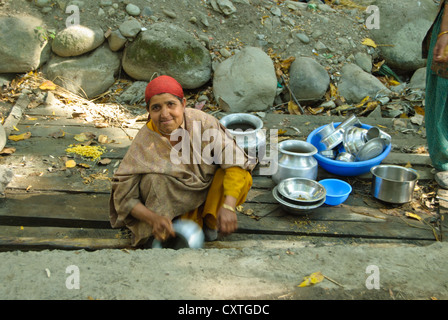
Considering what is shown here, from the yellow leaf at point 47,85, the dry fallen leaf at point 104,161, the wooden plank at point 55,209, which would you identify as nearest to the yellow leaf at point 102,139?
the dry fallen leaf at point 104,161

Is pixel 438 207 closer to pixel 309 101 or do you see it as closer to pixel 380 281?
pixel 380 281

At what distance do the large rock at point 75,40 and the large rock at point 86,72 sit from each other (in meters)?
0.09

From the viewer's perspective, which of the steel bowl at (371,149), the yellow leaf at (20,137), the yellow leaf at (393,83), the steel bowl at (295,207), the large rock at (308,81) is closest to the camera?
the steel bowl at (295,207)

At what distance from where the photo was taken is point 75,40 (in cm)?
469

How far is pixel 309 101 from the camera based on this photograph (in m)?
4.90

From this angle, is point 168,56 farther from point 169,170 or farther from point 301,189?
point 169,170

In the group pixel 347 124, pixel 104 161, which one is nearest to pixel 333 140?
pixel 347 124

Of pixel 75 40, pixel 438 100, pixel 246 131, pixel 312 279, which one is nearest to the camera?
pixel 312 279

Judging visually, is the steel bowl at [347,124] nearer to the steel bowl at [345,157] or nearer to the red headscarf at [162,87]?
the steel bowl at [345,157]

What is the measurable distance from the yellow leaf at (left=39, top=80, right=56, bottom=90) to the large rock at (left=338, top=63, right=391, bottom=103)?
11.5ft

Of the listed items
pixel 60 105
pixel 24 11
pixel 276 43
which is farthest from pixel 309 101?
pixel 24 11

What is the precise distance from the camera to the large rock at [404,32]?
5602 millimetres

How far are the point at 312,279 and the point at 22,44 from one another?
4.35m

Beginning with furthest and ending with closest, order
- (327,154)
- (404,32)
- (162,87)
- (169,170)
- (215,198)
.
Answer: (404,32) → (327,154) → (215,198) → (169,170) → (162,87)
